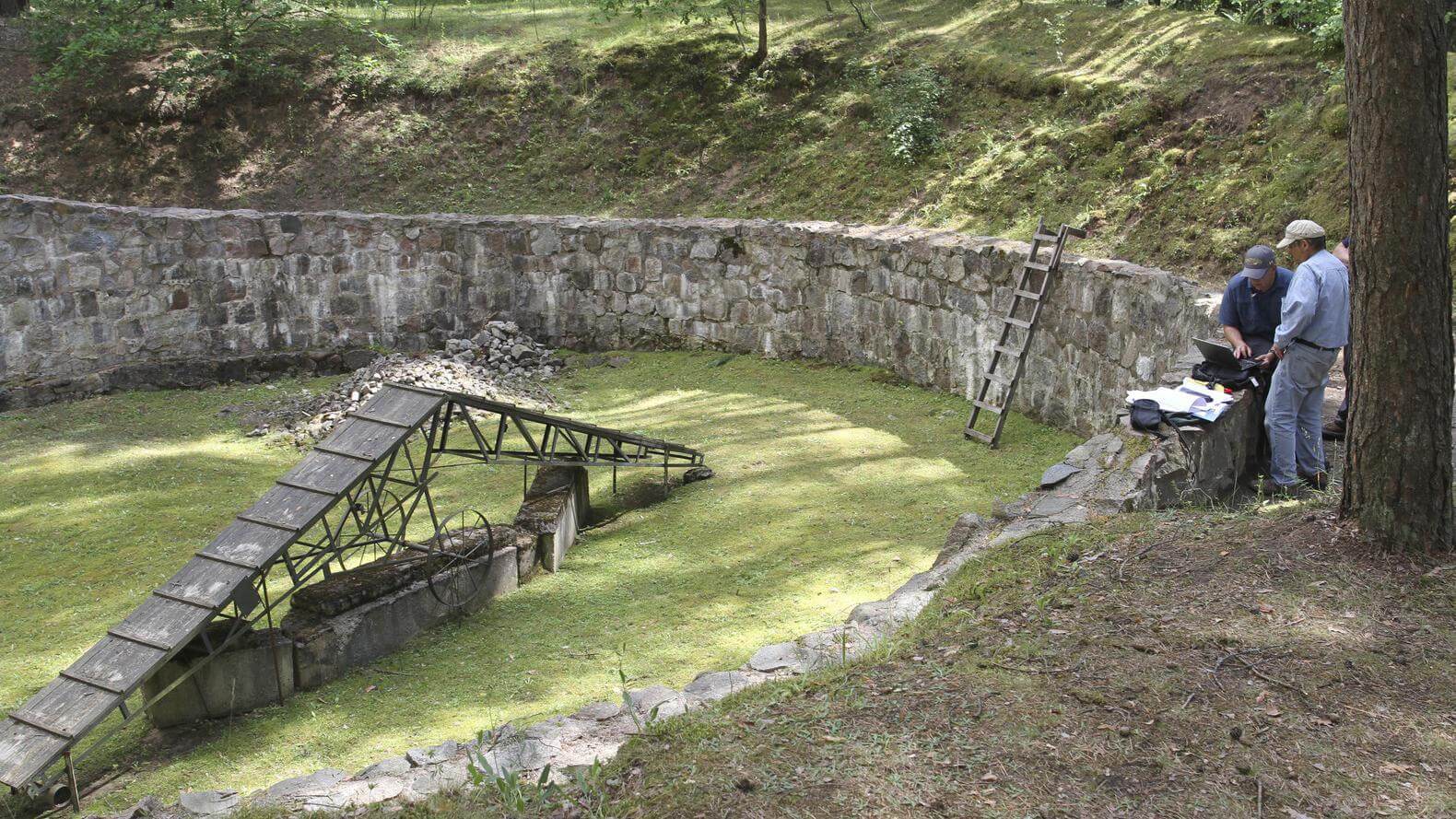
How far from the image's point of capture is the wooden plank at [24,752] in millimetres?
5434

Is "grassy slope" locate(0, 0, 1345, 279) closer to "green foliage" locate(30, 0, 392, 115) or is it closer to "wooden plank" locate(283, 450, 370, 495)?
"green foliage" locate(30, 0, 392, 115)

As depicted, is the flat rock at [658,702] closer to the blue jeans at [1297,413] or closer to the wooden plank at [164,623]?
the wooden plank at [164,623]

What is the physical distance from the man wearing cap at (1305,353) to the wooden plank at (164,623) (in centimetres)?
624

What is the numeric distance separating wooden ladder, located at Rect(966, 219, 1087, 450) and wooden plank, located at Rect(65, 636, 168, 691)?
23.0 ft

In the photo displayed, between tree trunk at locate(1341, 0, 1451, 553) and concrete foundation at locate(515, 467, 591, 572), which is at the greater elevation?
tree trunk at locate(1341, 0, 1451, 553)

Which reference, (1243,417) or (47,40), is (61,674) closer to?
(1243,417)

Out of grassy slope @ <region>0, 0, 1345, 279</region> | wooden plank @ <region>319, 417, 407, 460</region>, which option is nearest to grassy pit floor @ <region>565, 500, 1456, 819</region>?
wooden plank @ <region>319, 417, 407, 460</region>

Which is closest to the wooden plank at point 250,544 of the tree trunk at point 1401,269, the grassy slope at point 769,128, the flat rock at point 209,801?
the flat rock at point 209,801

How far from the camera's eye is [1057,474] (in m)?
7.40

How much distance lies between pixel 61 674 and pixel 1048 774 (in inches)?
195

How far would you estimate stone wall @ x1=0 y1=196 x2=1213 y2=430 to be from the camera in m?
12.3

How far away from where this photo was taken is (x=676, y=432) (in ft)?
38.2

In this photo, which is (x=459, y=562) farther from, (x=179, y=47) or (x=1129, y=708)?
(x=179, y=47)

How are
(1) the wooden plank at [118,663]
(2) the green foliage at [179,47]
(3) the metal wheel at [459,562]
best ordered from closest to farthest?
(1) the wooden plank at [118,663] → (3) the metal wheel at [459,562] → (2) the green foliage at [179,47]
